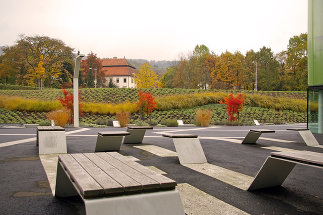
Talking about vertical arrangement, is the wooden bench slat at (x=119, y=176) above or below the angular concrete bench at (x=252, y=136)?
above

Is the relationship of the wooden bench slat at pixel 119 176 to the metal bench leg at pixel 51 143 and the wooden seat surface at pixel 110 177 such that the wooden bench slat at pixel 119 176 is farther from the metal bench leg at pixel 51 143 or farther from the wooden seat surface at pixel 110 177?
the metal bench leg at pixel 51 143

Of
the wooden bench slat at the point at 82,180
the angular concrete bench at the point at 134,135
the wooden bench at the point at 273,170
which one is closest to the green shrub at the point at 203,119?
the angular concrete bench at the point at 134,135

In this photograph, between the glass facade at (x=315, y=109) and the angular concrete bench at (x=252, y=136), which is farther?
the glass facade at (x=315, y=109)

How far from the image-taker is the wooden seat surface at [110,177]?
2.18 metres

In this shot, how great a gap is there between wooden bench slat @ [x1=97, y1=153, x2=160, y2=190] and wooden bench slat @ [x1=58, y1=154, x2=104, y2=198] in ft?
1.11

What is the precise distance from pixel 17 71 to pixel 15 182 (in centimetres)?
5115

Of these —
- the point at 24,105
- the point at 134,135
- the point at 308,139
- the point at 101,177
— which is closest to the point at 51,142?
the point at 134,135

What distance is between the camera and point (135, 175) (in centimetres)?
258

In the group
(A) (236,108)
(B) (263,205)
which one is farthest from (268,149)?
(A) (236,108)

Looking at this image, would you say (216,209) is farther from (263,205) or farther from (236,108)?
(236,108)

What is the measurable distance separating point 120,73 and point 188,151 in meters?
79.8

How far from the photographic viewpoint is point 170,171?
17.2ft

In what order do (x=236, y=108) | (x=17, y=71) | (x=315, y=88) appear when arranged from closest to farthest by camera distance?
(x=315, y=88) → (x=236, y=108) → (x=17, y=71)

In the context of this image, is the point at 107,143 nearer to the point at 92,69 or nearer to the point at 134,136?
the point at 134,136
